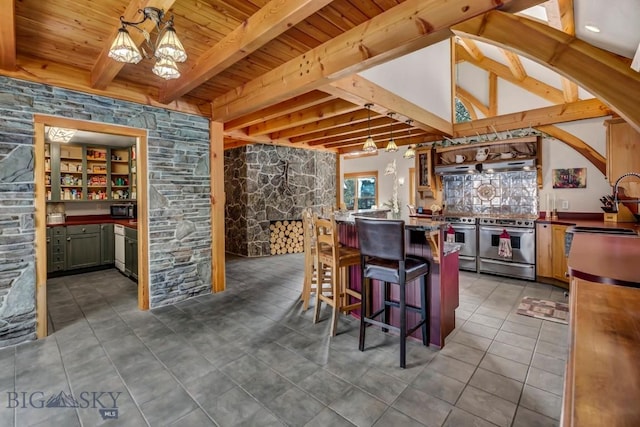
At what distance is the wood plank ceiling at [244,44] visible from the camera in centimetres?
199

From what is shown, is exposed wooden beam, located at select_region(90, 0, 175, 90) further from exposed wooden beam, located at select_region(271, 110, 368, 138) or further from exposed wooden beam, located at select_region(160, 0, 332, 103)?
exposed wooden beam, located at select_region(271, 110, 368, 138)

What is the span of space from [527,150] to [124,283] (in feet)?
22.4

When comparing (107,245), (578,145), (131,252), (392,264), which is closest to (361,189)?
(578,145)

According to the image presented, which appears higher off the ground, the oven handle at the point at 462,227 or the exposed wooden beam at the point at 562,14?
the exposed wooden beam at the point at 562,14

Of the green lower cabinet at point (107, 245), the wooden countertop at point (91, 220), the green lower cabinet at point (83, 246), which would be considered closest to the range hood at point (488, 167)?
the wooden countertop at point (91, 220)

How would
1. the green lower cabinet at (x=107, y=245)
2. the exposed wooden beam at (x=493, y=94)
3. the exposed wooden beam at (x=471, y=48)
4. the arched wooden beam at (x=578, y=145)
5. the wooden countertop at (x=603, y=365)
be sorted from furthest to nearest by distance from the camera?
the exposed wooden beam at (x=493, y=94) → the exposed wooden beam at (x=471, y=48) → the green lower cabinet at (x=107, y=245) → the arched wooden beam at (x=578, y=145) → the wooden countertop at (x=603, y=365)

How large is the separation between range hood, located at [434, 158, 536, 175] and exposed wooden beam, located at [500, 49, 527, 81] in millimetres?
1682

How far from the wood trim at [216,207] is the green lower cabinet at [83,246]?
2.71 meters

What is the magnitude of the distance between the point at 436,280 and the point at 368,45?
2.04 metres

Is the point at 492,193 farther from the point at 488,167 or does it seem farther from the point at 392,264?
the point at 392,264

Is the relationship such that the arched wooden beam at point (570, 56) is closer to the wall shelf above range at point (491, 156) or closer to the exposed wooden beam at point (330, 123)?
the exposed wooden beam at point (330, 123)

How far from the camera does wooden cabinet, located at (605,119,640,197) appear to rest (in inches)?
129

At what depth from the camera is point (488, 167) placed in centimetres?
516

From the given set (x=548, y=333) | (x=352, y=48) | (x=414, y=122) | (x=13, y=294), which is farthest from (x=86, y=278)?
(x=548, y=333)
